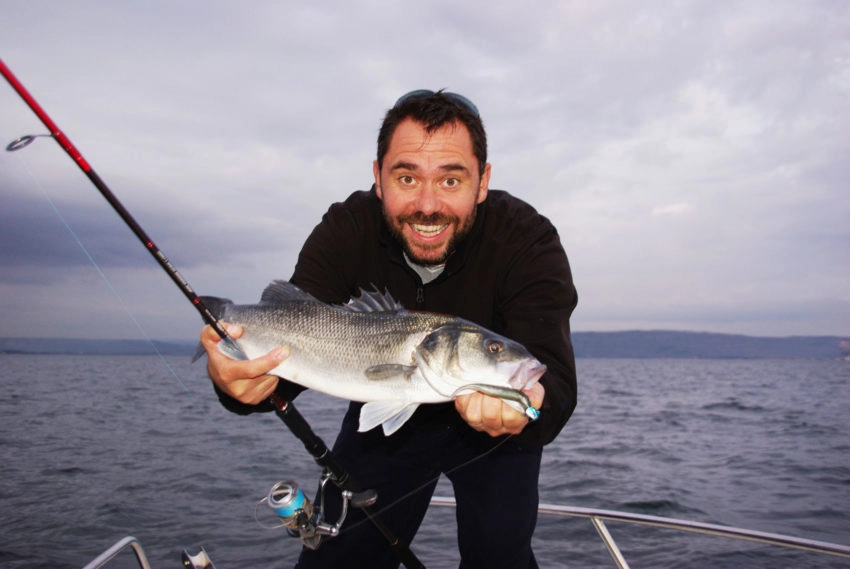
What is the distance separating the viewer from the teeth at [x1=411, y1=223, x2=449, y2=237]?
13.8 feet

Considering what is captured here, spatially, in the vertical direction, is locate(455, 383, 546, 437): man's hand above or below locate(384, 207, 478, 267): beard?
below

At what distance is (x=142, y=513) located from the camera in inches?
417

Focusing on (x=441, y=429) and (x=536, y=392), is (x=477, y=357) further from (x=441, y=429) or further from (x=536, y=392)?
(x=441, y=429)

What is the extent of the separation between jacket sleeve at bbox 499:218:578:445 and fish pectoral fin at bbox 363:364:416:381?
0.81 meters

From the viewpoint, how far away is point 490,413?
3146 mm

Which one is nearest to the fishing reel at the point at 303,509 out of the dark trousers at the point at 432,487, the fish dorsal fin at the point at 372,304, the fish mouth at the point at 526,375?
the dark trousers at the point at 432,487

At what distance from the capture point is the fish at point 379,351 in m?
3.23

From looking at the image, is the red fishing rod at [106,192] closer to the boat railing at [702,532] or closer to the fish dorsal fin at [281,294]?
the fish dorsal fin at [281,294]

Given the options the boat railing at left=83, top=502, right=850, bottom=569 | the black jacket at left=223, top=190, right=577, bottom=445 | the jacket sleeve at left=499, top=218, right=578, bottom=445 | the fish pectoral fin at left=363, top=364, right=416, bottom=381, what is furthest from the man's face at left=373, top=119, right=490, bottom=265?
the boat railing at left=83, top=502, right=850, bottom=569

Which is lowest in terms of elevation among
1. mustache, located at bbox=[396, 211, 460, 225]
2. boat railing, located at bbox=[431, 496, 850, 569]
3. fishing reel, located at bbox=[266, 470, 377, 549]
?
boat railing, located at bbox=[431, 496, 850, 569]

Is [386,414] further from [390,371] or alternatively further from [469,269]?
[469,269]

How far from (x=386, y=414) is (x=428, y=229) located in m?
1.42

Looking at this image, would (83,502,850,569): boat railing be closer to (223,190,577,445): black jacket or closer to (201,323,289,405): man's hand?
(201,323,289,405): man's hand

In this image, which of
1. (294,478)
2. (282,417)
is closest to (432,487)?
(282,417)
